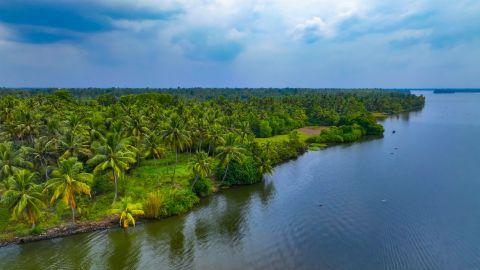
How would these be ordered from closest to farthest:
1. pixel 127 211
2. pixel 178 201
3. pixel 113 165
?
pixel 127 211 → pixel 113 165 → pixel 178 201

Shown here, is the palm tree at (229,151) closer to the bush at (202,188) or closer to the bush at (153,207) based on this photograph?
the bush at (202,188)

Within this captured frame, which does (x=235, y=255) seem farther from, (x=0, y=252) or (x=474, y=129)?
(x=474, y=129)

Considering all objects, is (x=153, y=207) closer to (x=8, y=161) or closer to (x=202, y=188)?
(x=202, y=188)

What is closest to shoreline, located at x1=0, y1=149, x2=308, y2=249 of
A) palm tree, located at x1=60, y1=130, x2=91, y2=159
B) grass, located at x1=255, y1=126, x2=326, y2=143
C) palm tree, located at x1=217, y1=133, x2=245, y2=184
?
palm tree, located at x1=60, y1=130, x2=91, y2=159

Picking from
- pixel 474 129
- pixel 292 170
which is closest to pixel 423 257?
pixel 292 170

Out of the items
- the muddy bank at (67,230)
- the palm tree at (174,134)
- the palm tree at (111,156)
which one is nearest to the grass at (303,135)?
the palm tree at (174,134)

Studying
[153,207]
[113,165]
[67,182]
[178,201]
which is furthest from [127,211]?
[67,182]
